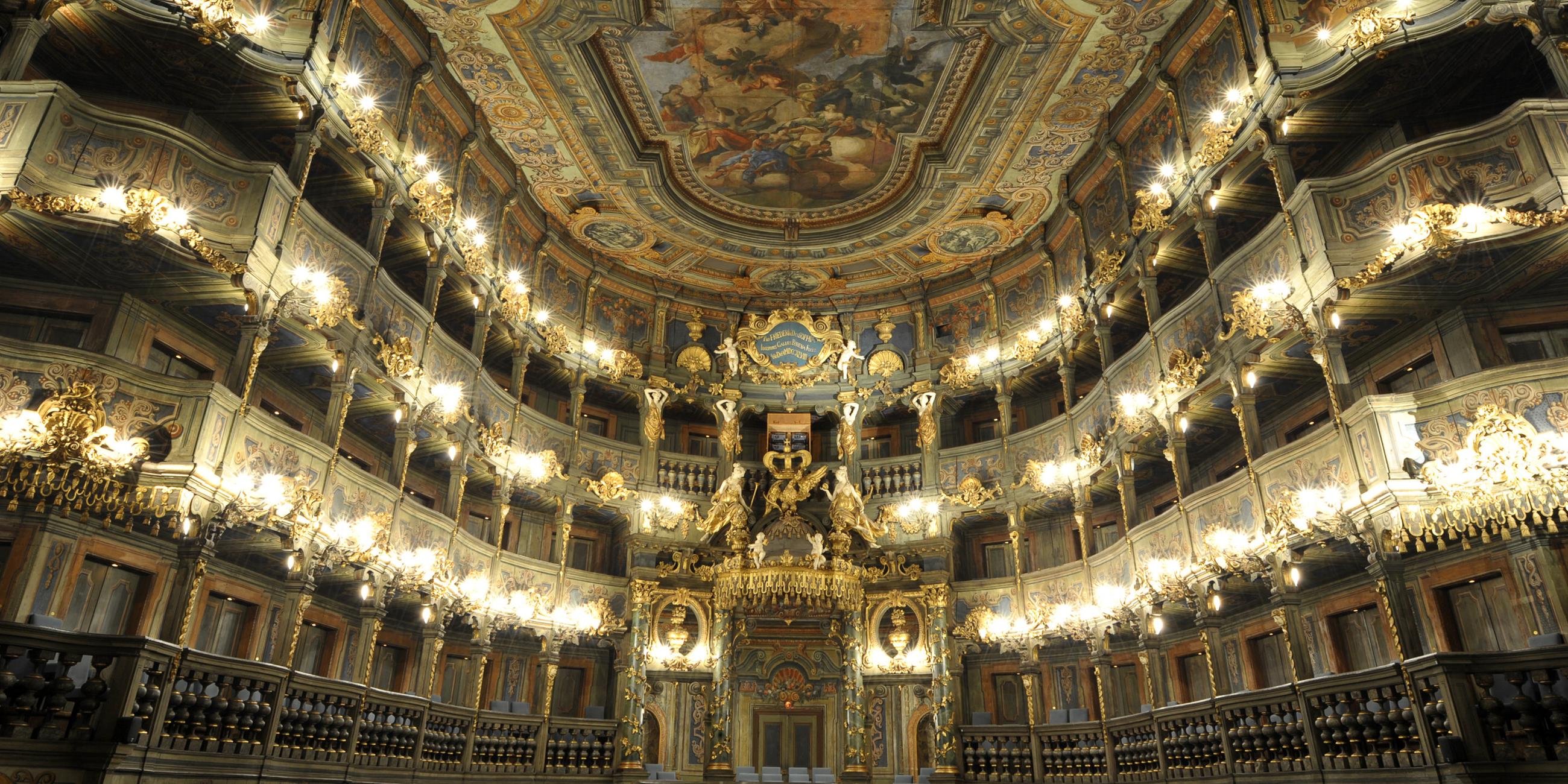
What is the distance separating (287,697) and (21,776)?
15.5 ft

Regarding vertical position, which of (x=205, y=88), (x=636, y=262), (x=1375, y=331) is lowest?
(x=1375, y=331)

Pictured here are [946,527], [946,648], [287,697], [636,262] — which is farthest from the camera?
[636,262]

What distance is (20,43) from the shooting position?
12.7 metres

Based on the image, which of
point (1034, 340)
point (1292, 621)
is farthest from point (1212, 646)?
point (1034, 340)

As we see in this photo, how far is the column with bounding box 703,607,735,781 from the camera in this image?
23047mm

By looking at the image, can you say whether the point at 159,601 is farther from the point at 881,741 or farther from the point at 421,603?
the point at 881,741

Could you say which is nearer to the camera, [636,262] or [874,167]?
[874,167]

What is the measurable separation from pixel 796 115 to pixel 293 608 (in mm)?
15850

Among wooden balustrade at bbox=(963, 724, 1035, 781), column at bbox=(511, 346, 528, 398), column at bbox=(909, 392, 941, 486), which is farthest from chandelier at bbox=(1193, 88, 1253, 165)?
column at bbox=(511, 346, 528, 398)

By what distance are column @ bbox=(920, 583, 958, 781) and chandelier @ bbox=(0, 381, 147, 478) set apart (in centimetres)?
1818

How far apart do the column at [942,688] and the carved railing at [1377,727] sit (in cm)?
418

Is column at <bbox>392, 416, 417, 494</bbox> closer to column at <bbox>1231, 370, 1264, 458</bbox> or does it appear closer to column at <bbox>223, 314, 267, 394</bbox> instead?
column at <bbox>223, 314, 267, 394</bbox>

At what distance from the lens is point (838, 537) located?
2484 centimetres

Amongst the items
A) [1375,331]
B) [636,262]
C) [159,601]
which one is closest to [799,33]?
[636,262]
